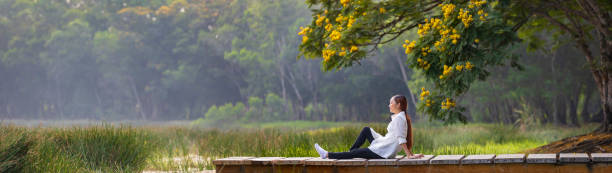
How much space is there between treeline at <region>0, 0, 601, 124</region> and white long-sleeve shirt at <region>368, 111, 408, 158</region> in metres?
27.5

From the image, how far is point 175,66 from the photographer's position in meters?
48.1

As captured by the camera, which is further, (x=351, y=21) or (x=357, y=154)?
(x=351, y=21)

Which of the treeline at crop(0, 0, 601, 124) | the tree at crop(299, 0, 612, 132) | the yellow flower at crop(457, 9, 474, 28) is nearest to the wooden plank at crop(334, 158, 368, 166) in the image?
the tree at crop(299, 0, 612, 132)

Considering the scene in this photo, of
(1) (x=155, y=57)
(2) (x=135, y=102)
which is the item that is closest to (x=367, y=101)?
(1) (x=155, y=57)

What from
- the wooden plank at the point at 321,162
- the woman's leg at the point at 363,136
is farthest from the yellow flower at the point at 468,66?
the wooden plank at the point at 321,162

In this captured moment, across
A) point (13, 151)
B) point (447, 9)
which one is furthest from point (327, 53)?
point (13, 151)

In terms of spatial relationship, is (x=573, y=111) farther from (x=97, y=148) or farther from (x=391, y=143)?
(x=391, y=143)

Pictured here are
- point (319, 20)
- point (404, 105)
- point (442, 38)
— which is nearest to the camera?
point (404, 105)

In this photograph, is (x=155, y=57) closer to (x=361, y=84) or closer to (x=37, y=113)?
(x=37, y=113)

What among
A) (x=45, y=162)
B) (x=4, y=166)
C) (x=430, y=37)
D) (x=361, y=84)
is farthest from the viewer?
(x=361, y=84)

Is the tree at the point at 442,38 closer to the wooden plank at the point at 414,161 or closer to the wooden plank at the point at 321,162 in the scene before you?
the wooden plank at the point at 414,161

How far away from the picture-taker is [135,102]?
52156mm

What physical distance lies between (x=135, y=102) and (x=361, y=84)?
2459 centimetres

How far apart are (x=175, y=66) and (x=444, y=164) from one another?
44.6m
